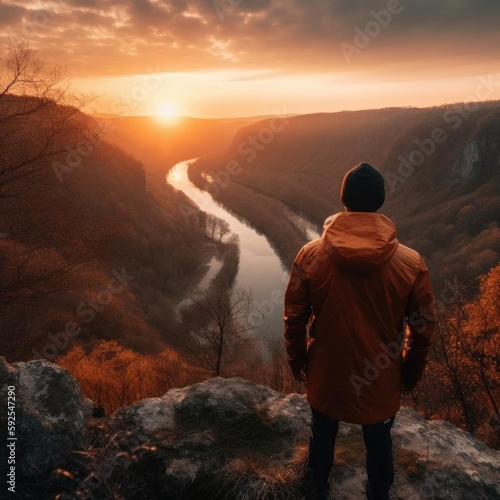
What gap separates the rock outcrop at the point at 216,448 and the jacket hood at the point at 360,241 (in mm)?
1794

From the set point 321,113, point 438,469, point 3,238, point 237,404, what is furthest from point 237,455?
point 321,113

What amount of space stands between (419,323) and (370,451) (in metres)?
0.94

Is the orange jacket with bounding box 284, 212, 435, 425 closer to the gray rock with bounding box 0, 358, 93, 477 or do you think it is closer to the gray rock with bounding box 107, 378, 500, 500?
the gray rock with bounding box 107, 378, 500, 500

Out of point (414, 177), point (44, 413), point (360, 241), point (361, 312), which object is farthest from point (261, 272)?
point (360, 241)

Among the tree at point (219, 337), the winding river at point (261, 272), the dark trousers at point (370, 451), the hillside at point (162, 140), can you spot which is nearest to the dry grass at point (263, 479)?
the dark trousers at point (370, 451)

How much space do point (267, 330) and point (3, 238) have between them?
2199 cm

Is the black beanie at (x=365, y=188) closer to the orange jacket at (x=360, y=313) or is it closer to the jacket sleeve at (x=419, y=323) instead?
the orange jacket at (x=360, y=313)

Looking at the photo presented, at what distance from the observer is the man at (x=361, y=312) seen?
2119 mm

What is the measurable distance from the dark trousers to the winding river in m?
25.2

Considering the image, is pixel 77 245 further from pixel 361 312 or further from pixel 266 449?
pixel 361 312

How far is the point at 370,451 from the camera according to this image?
247cm

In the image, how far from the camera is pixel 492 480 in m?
3.20

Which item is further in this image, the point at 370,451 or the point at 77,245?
the point at 77,245

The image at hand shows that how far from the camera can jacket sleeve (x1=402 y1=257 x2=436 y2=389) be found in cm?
218
